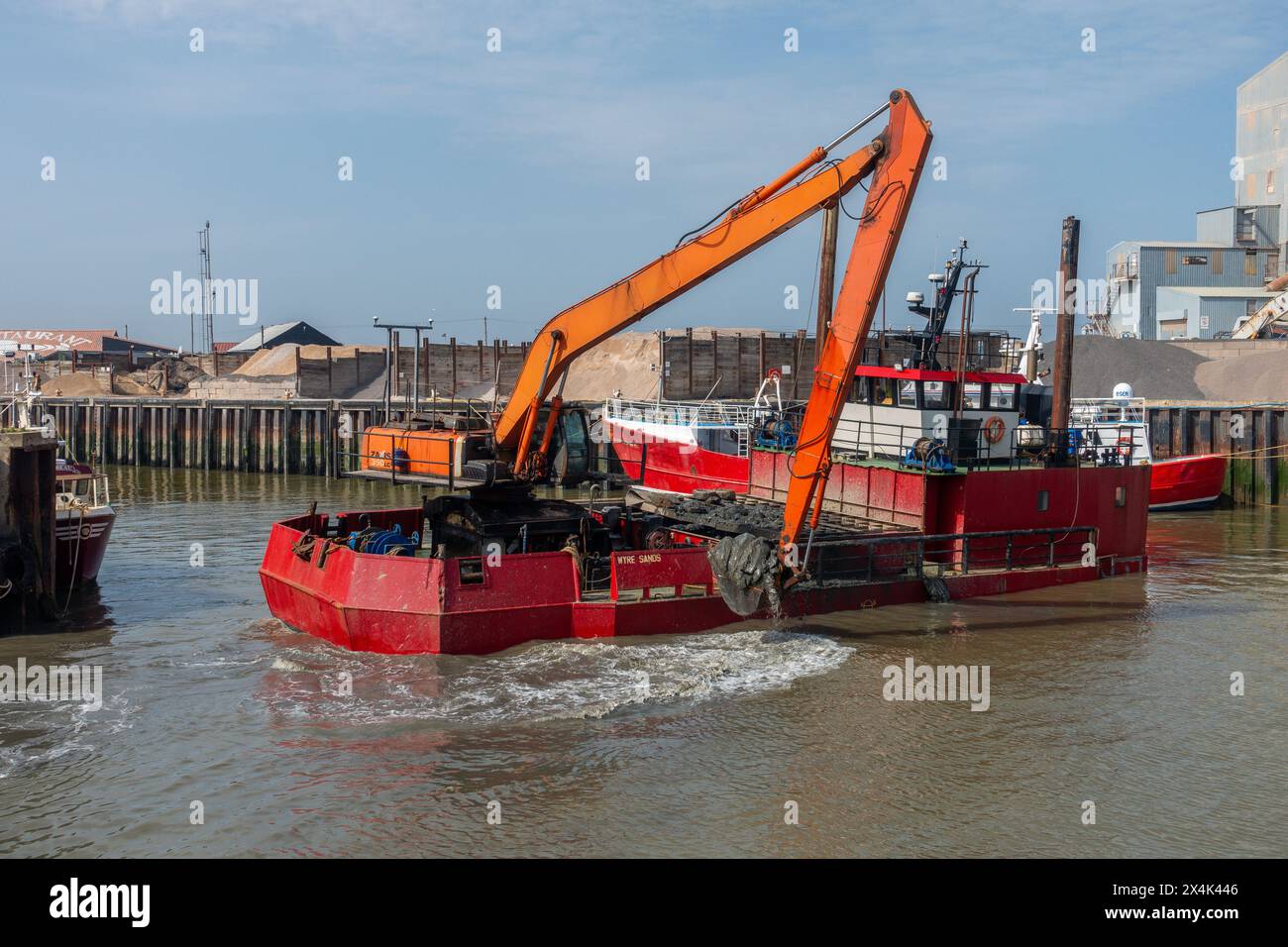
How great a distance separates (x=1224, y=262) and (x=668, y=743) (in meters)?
70.7

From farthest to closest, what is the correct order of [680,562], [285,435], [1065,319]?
[285,435] → [1065,319] → [680,562]

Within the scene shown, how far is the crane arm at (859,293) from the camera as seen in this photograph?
1527cm

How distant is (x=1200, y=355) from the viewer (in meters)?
54.1

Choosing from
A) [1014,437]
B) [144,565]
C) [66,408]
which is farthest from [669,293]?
[66,408]

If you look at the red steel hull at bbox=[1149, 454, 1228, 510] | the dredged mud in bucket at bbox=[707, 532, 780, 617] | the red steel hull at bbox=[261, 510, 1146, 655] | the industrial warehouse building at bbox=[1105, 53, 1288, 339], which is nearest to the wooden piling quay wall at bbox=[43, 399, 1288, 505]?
the red steel hull at bbox=[1149, 454, 1228, 510]

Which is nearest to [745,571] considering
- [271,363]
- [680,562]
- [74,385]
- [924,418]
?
[680,562]

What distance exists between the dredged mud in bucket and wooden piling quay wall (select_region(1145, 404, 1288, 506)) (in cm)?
2631

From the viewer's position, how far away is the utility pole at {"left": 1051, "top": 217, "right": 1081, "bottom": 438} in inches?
1157

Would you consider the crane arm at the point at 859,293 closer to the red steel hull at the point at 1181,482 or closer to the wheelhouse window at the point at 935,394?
the wheelhouse window at the point at 935,394

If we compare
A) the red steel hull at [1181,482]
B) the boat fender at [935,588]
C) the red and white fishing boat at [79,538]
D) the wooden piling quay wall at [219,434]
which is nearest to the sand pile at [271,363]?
the wooden piling quay wall at [219,434]

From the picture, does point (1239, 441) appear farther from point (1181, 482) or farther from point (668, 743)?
point (668, 743)

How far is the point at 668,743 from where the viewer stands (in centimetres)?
1171
